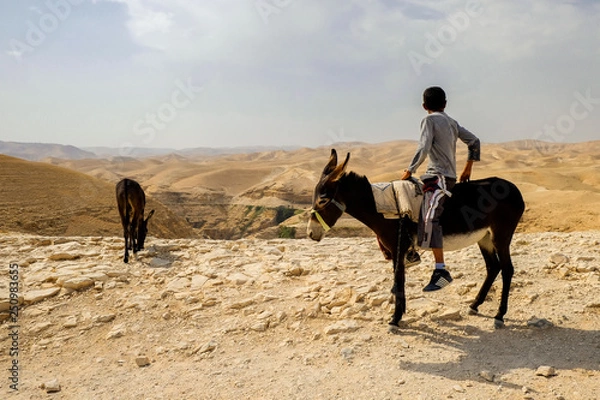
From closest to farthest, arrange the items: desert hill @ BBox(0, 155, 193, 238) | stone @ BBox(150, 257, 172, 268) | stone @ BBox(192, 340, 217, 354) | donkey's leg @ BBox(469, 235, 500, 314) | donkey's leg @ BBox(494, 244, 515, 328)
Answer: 1. stone @ BBox(192, 340, 217, 354)
2. donkey's leg @ BBox(494, 244, 515, 328)
3. donkey's leg @ BBox(469, 235, 500, 314)
4. stone @ BBox(150, 257, 172, 268)
5. desert hill @ BBox(0, 155, 193, 238)

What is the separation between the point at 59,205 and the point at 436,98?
21.1m

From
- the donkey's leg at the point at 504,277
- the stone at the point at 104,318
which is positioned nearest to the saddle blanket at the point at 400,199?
the donkey's leg at the point at 504,277

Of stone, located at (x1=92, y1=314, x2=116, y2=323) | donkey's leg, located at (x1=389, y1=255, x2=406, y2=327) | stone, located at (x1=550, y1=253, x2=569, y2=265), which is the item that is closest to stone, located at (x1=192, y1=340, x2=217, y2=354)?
stone, located at (x1=92, y1=314, x2=116, y2=323)

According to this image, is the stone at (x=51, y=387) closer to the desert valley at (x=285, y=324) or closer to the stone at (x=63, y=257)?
the desert valley at (x=285, y=324)

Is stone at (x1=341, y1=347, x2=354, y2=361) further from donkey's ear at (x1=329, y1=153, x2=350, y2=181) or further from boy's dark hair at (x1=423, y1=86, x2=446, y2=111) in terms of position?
boy's dark hair at (x1=423, y1=86, x2=446, y2=111)

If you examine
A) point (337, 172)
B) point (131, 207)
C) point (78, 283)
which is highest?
point (337, 172)

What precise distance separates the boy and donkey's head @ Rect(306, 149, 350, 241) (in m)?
0.76

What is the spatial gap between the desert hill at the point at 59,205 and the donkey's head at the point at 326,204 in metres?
16.2

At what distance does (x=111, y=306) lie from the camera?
18.6 ft

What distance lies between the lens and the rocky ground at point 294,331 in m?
3.62

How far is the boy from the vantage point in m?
4.24

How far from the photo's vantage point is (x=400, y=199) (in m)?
4.37

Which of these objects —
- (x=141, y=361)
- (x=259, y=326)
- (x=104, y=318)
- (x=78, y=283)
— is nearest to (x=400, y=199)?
(x=259, y=326)

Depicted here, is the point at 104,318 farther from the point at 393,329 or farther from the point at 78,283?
the point at 393,329
